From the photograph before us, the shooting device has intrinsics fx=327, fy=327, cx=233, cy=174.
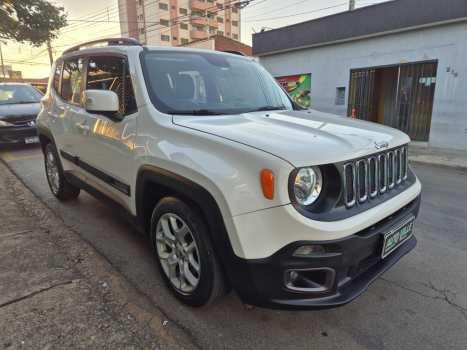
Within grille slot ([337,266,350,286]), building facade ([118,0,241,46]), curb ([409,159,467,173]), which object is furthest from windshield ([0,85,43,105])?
building facade ([118,0,241,46])

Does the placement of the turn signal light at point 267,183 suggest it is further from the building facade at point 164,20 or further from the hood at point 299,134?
the building facade at point 164,20

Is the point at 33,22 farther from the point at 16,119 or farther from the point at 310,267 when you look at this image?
the point at 310,267

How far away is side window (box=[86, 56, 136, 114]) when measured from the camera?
262 cm

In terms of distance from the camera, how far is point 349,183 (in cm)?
187

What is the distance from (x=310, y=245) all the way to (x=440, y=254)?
2.14 metres

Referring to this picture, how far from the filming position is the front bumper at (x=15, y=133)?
794 cm

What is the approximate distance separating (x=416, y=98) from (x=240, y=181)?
1055 cm

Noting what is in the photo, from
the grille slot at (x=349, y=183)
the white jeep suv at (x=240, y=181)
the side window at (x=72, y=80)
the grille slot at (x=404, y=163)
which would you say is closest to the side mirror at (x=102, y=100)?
the white jeep suv at (x=240, y=181)

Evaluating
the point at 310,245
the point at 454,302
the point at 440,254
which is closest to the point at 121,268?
the point at 310,245

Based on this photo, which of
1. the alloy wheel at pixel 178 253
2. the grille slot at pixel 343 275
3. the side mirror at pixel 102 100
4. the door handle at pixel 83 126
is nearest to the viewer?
the grille slot at pixel 343 275

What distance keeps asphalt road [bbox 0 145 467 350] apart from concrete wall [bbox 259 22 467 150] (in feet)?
23.7

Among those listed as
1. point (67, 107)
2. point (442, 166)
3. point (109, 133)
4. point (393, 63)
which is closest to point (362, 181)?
point (109, 133)

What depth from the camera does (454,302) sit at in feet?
7.85

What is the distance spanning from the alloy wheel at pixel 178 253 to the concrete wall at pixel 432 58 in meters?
9.93
